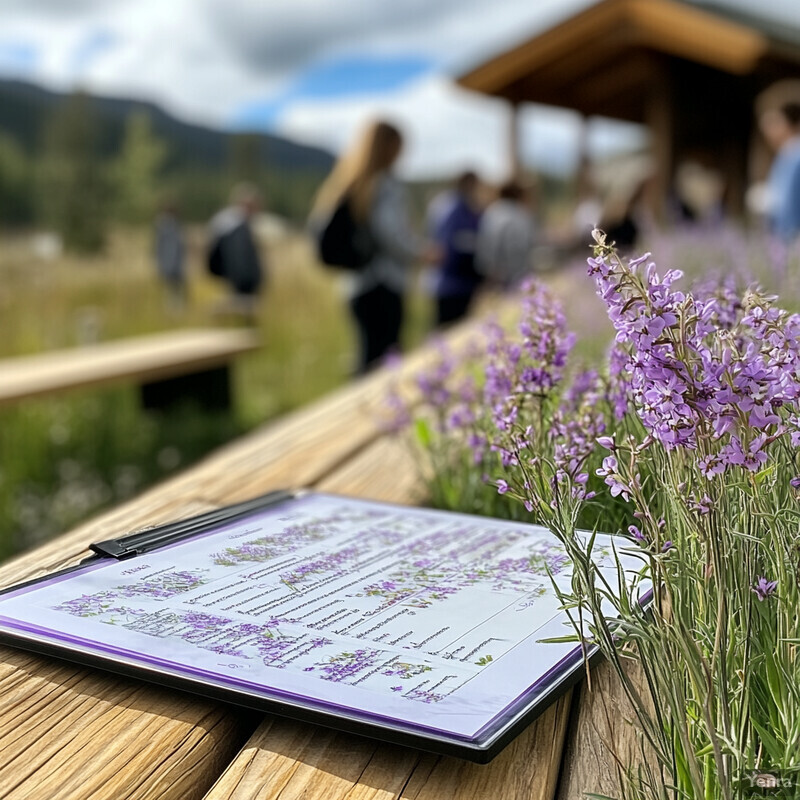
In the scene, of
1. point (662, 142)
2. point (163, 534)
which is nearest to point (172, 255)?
point (662, 142)

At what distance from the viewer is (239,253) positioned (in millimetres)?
14039

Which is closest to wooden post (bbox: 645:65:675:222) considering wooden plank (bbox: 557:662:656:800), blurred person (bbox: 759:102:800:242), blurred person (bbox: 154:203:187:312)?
blurred person (bbox: 759:102:800:242)

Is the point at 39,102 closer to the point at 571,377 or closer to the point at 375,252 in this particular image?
the point at 375,252

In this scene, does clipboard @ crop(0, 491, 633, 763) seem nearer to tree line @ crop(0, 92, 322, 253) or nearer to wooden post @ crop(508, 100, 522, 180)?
wooden post @ crop(508, 100, 522, 180)

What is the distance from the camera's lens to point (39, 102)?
55.2 m

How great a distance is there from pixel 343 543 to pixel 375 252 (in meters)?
5.26

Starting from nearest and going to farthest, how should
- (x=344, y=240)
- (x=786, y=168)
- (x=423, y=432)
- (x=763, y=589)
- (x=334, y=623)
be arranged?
(x=763, y=589), (x=334, y=623), (x=423, y=432), (x=786, y=168), (x=344, y=240)

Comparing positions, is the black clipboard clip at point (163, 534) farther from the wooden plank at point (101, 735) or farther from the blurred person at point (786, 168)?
the blurred person at point (786, 168)

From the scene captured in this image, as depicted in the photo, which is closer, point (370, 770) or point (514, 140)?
point (370, 770)

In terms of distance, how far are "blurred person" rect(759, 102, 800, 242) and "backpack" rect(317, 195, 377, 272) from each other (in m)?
2.60

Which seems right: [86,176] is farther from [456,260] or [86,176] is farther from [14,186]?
[456,260]

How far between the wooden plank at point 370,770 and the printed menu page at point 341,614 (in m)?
0.05

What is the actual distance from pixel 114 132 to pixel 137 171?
Result: 1508 centimetres

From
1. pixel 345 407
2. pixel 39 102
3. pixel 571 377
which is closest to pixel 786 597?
pixel 571 377
